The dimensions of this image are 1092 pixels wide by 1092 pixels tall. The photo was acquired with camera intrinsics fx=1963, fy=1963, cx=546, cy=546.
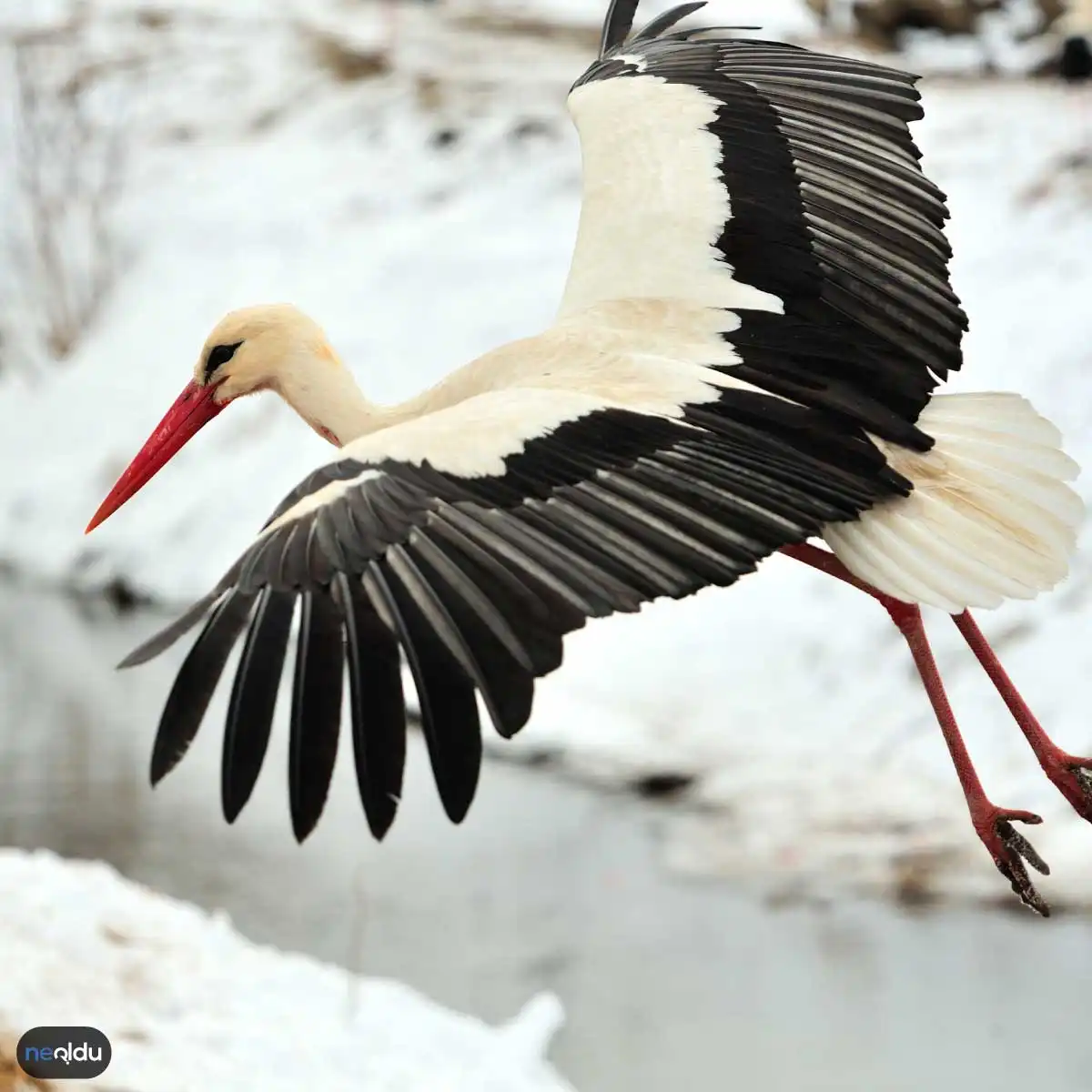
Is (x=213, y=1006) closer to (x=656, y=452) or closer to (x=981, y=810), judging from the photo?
(x=981, y=810)

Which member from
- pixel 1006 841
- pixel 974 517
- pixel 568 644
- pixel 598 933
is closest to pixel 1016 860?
pixel 1006 841

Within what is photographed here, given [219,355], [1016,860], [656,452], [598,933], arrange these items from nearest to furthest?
[656,452] → [1016,860] → [219,355] → [598,933]

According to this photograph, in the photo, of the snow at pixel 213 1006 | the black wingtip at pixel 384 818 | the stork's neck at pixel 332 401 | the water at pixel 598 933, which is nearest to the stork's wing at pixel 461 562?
the black wingtip at pixel 384 818

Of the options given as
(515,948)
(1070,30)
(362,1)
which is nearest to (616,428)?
(515,948)

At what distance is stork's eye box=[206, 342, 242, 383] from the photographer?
3.15 meters

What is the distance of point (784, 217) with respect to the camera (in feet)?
9.99

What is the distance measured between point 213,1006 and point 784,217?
7.21ft

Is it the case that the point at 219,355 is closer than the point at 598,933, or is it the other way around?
the point at 219,355

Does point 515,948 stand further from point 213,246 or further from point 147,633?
point 213,246

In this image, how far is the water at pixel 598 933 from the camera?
4.84 m

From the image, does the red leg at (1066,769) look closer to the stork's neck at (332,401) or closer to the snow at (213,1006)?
the stork's neck at (332,401)

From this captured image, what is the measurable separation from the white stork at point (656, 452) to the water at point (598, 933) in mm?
2061

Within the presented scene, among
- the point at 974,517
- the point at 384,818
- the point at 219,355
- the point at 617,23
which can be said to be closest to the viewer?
the point at 384,818

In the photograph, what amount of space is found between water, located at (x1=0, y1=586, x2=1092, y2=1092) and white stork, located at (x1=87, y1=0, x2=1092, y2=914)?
206 centimetres
